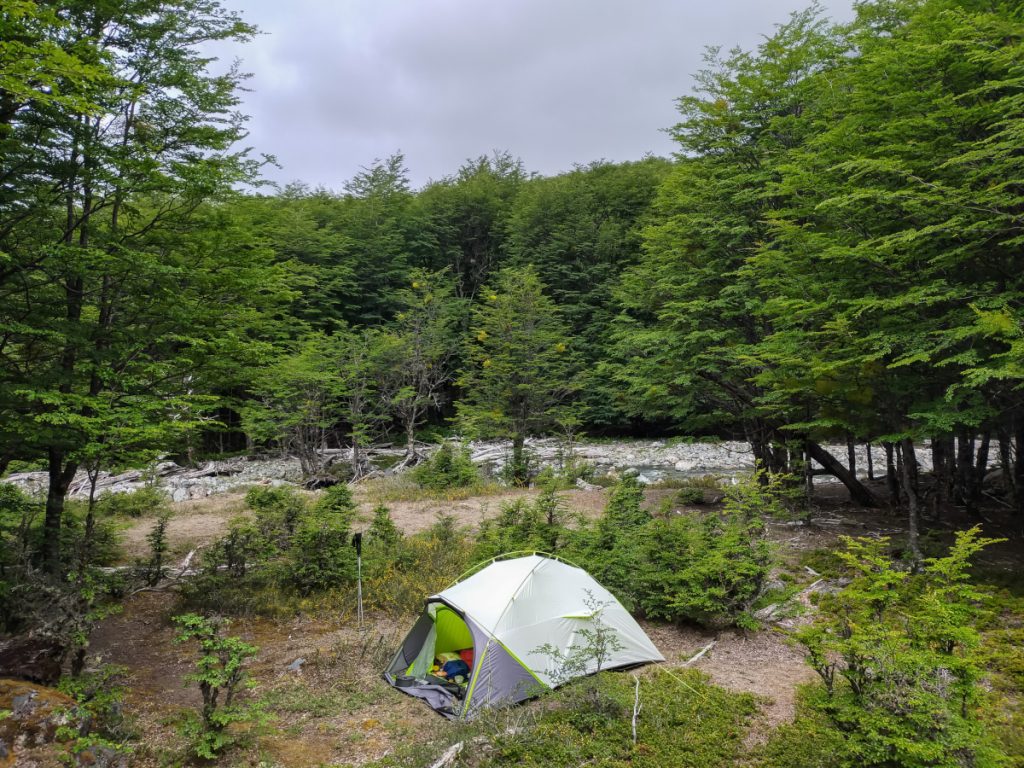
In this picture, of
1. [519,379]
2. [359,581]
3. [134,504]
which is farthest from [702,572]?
[134,504]

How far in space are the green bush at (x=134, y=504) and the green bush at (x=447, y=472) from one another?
6892 mm

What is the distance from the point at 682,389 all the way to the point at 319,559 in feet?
31.3

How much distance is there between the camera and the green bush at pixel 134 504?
1298 centimetres

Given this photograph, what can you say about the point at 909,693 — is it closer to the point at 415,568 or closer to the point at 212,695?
the point at 212,695

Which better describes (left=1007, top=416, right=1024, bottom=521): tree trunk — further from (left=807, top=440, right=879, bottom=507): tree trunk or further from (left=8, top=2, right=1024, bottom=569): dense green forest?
(left=807, top=440, right=879, bottom=507): tree trunk

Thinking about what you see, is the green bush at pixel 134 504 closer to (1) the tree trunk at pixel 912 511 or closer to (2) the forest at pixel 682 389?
(2) the forest at pixel 682 389

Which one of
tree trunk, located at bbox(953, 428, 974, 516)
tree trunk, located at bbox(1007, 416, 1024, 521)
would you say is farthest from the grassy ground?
tree trunk, located at bbox(953, 428, 974, 516)

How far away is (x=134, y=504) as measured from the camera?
13.9 metres

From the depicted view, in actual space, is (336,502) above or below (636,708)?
above

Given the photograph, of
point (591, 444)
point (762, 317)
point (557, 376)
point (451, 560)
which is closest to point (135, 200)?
point (451, 560)

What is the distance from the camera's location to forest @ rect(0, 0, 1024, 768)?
15.5ft

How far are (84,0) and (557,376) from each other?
15.8 meters

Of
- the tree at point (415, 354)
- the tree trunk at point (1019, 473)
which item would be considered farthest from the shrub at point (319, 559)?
the tree at point (415, 354)

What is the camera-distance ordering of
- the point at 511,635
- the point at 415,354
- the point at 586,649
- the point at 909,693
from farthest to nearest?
the point at 415,354, the point at 511,635, the point at 586,649, the point at 909,693
